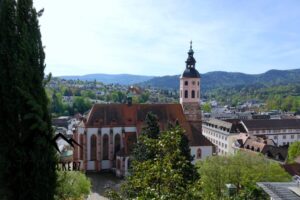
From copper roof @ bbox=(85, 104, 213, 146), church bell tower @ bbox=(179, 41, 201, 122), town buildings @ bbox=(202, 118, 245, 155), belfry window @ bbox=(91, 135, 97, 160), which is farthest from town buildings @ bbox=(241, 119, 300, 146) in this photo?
belfry window @ bbox=(91, 135, 97, 160)

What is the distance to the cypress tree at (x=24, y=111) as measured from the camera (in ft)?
29.6

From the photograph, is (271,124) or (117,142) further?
(271,124)

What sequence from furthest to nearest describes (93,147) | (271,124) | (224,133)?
(271,124)
(224,133)
(93,147)

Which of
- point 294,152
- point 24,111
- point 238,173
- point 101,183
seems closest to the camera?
point 24,111

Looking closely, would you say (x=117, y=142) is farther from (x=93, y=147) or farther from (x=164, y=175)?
(x=164, y=175)

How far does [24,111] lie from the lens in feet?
30.1

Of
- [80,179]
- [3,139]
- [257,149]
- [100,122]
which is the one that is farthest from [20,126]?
[257,149]

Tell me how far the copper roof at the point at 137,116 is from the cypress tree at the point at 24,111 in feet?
122

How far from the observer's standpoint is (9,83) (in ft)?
29.6

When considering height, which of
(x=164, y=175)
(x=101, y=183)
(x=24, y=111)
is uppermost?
(x=24, y=111)

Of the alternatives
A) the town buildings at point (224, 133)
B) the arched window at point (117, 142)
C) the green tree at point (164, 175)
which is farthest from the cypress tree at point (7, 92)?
the town buildings at point (224, 133)

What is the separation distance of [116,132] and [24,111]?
38.2m

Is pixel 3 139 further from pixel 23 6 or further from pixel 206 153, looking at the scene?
pixel 206 153

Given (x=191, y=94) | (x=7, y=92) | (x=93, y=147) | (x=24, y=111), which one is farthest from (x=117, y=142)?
(x=7, y=92)
